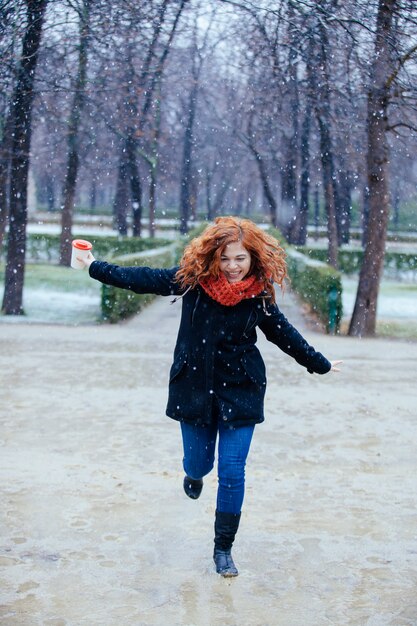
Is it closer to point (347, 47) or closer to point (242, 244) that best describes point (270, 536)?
point (242, 244)

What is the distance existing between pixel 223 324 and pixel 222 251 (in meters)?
0.32

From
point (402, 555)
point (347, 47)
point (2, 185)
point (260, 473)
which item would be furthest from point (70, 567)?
point (2, 185)

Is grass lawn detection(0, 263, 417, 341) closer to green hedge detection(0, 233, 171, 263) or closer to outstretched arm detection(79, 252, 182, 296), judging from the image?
green hedge detection(0, 233, 171, 263)

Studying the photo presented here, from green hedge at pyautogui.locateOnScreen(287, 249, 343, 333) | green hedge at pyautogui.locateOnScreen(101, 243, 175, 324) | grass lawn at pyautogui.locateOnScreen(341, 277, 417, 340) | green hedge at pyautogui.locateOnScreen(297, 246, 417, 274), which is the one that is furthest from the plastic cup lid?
green hedge at pyautogui.locateOnScreen(297, 246, 417, 274)

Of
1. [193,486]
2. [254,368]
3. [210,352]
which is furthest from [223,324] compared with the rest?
[193,486]

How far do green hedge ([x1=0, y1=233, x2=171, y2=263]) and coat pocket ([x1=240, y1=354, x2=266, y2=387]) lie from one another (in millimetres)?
30005

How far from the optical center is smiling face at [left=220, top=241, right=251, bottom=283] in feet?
13.4

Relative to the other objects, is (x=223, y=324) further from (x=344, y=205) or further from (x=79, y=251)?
(x=344, y=205)

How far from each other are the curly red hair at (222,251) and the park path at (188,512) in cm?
135

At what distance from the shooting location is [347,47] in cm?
928

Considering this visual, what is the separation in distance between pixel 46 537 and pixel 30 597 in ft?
2.74

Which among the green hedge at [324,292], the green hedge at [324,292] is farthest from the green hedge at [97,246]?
the green hedge at [324,292]

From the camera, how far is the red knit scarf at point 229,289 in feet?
13.4

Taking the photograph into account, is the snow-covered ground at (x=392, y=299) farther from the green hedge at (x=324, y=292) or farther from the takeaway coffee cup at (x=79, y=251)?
the takeaway coffee cup at (x=79, y=251)
